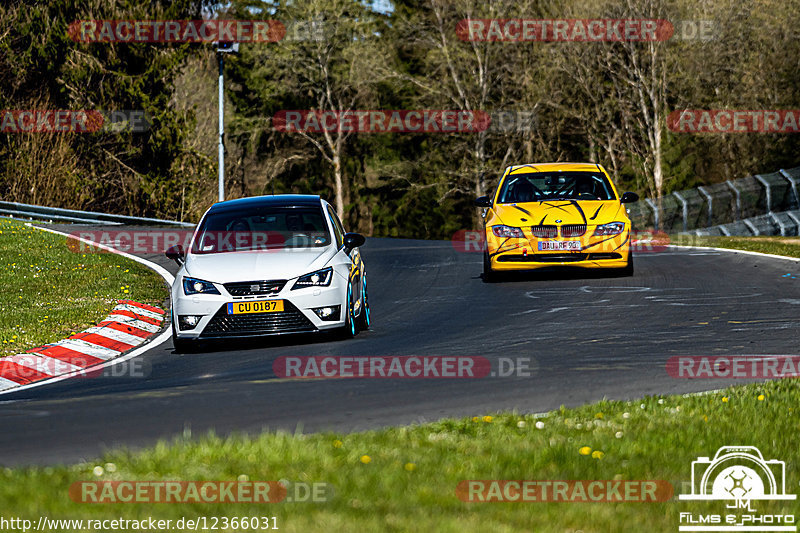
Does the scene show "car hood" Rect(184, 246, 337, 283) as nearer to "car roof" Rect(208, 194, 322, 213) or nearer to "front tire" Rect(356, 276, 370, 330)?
"front tire" Rect(356, 276, 370, 330)

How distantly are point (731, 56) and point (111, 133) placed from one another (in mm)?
27541

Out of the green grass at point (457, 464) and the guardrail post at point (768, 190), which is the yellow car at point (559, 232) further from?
the guardrail post at point (768, 190)

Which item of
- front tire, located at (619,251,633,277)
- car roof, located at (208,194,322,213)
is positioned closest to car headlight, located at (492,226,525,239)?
front tire, located at (619,251,633,277)

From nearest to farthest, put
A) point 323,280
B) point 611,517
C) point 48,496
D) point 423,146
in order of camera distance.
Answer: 1. point 611,517
2. point 48,496
3. point 323,280
4. point 423,146

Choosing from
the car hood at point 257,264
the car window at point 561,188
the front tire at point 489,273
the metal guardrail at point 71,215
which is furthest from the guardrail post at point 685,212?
the car hood at point 257,264

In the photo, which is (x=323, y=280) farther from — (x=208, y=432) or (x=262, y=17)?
(x=262, y=17)

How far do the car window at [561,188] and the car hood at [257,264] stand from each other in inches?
242

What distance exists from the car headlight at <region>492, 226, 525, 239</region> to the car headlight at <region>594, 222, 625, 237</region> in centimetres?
112

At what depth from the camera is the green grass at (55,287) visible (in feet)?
46.1

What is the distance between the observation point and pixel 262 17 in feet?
222

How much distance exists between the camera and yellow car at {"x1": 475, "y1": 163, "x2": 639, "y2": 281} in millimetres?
17594

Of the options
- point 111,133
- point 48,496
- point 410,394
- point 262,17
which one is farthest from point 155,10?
point 48,496

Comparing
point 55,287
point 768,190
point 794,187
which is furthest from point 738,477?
point 768,190

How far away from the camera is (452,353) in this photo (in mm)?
11414
